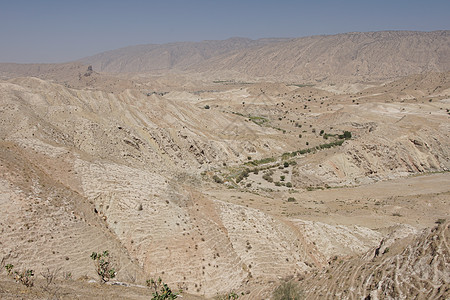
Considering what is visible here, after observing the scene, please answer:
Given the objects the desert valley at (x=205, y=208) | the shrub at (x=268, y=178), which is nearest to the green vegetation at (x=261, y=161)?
the desert valley at (x=205, y=208)

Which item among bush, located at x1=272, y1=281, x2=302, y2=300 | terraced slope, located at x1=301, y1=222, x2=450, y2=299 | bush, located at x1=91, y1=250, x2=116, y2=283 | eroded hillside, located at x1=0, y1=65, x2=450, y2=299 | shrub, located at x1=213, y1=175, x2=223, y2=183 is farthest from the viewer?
shrub, located at x1=213, y1=175, x2=223, y2=183

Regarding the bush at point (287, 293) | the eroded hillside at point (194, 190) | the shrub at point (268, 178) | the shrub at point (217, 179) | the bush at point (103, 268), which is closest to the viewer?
the bush at point (287, 293)

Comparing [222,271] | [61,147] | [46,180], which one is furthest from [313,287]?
[61,147]

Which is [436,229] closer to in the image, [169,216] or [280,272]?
[280,272]

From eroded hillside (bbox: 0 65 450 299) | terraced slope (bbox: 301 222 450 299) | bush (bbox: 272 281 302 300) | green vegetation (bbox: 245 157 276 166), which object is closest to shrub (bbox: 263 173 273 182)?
eroded hillside (bbox: 0 65 450 299)

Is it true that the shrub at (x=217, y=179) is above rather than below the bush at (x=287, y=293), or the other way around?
above

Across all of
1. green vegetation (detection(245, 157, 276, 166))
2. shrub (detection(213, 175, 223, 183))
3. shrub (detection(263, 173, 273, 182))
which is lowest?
shrub (detection(263, 173, 273, 182))

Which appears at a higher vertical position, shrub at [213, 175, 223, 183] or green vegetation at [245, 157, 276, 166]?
green vegetation at [245, 157, 276, 166]

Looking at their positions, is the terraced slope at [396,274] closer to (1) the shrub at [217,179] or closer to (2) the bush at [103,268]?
(2) the bush at [103,268]

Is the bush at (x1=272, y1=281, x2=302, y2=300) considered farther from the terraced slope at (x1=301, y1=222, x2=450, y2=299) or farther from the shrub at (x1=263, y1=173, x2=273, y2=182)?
the shrub at (x1=263, y1=173, x2=273, y2=182)

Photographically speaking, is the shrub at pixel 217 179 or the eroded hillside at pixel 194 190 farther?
the shrub at pixel 217 179

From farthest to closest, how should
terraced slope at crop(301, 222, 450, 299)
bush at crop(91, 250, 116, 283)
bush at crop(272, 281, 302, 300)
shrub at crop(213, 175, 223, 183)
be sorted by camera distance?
shrub at crop(213, 175, 223, 183)
bush at crop(91, 250, 116, 283)
bush at crop(272, 281, 302, 300)
terraced slope at crop(301, 222, 450, 299)
